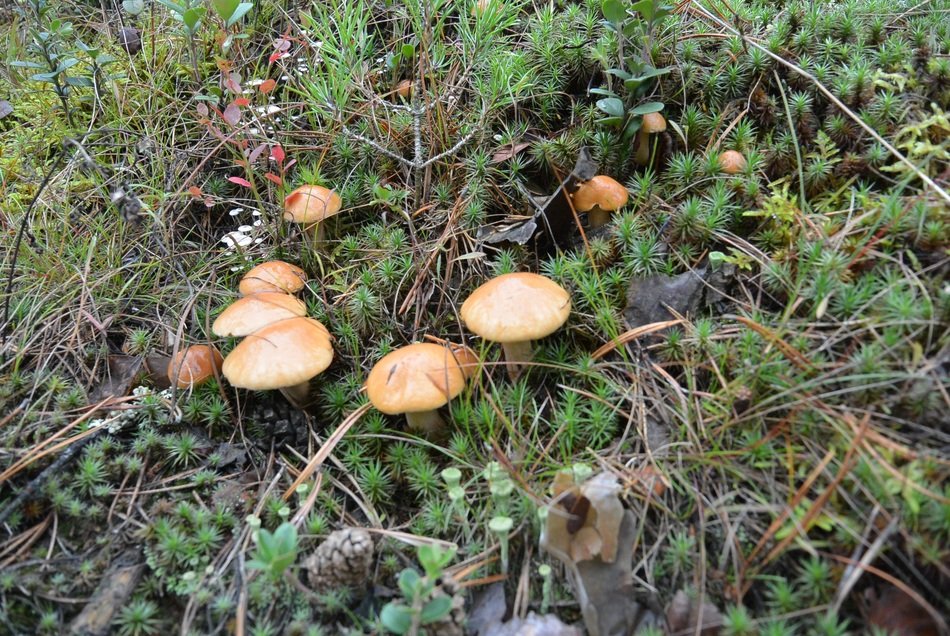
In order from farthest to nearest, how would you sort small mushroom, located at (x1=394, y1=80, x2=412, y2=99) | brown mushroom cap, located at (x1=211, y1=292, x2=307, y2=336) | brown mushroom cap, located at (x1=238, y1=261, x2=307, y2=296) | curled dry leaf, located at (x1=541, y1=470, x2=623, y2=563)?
small mushroom, located at (x1=394, y1=80, x2=412, y2=99) < brown mushroom cap, located at (x1=238, y1=261, x2=307, y2=296) < brown mushroom cap, located at (x1=211, y1=292, x2=307, y2=336) < curled dry leaf, located at (x1=541, y1=470, x2=623, y2=563)

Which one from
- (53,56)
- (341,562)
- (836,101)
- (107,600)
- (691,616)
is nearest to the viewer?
(691,616)

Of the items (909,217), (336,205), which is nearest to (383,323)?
(336,205)

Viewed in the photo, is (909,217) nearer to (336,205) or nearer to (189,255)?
(336,205)

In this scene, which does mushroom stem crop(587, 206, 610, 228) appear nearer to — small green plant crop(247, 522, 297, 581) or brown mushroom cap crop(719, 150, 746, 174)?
brown mushroom cap crop(719, 150, 746, 174)

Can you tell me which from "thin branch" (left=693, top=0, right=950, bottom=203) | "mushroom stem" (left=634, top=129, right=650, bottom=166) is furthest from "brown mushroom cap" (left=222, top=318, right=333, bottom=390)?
"thin branch" (left=693, top=0, right=950, bottom=203)

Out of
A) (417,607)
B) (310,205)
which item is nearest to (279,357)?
(310,205)

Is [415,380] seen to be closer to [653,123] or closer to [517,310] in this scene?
[517,310]
